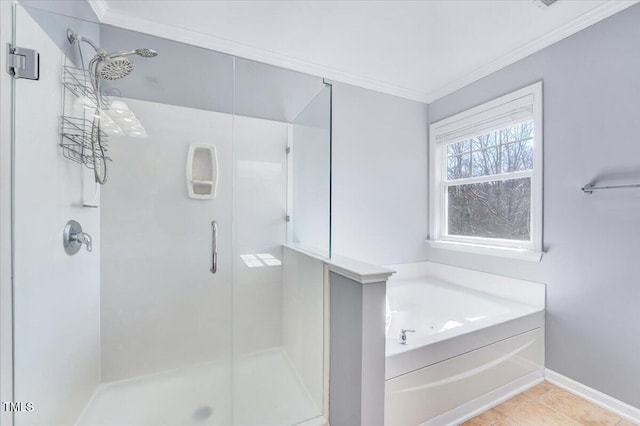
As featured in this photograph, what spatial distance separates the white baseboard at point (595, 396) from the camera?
1570 mm

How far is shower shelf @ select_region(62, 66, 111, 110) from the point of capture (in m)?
1.40

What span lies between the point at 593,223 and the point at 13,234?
3.02 meters

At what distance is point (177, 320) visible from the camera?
6.47 feet

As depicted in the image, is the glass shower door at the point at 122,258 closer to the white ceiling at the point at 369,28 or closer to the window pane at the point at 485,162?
the white ceiling at the point at 369,28

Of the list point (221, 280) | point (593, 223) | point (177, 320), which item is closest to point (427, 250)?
point (593, 223)

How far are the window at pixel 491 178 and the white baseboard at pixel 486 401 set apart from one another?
0.87 meters

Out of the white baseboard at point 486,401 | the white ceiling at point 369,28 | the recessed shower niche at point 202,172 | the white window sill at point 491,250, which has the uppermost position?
the white ceiling at point 369,28

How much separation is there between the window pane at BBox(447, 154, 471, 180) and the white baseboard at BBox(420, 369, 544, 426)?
1.73 meters

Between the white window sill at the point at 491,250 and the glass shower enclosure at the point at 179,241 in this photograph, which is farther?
the white window sill at the point at 491,250

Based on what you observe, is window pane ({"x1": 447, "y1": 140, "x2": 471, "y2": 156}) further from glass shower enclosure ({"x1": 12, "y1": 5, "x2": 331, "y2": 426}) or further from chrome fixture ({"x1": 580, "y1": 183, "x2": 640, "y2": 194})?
glass shower enclosure ({"x1": 12, "y1": 5, "x2": 331, "y2": 426})

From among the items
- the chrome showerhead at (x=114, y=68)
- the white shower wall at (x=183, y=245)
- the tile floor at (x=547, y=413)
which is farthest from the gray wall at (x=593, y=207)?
the chrome showerhead at (x=114, y=68)

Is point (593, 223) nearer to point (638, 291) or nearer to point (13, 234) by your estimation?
point (638, 291)

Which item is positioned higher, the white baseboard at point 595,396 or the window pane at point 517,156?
the window pane at point 517,156

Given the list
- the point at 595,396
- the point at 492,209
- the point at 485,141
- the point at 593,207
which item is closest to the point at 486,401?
the point at 595,396
